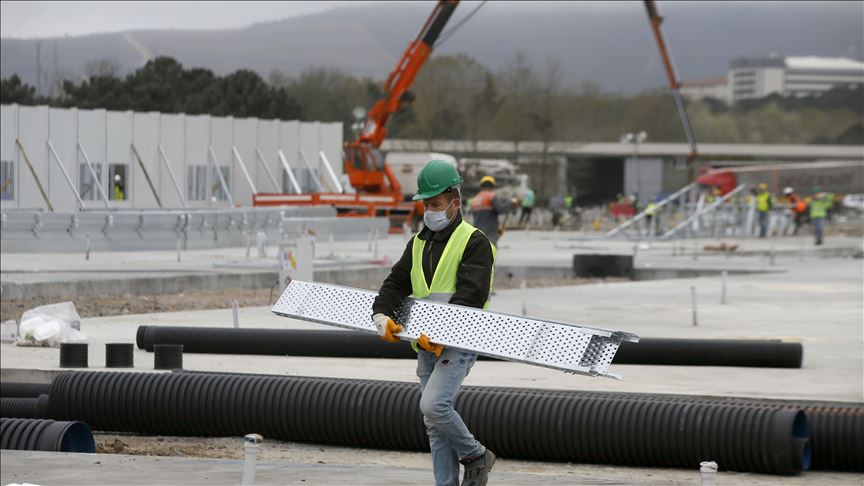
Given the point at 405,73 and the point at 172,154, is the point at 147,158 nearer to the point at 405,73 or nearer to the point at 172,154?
the point at 172,154

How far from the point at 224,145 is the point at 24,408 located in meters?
43.7

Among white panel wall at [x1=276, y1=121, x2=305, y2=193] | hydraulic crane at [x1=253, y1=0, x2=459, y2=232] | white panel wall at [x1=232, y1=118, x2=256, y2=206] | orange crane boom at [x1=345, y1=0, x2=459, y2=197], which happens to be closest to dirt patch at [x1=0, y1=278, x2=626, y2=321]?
hydraulic crane at [x1=253, y1=0, x2=459, y2=232]

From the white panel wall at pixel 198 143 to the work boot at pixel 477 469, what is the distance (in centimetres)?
4553

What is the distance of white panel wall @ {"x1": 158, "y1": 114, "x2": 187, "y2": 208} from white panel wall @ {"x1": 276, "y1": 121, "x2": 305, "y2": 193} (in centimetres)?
740

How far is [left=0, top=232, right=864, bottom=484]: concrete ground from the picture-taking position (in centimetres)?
839

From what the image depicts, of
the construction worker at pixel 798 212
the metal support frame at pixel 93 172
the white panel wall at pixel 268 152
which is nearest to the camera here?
the metal support frame at pixel 93 172

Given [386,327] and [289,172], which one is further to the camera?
[289,172]

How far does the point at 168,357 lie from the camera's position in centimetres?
1319

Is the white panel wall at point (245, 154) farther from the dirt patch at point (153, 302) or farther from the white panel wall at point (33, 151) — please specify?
the dirt patch at point (153, 302)

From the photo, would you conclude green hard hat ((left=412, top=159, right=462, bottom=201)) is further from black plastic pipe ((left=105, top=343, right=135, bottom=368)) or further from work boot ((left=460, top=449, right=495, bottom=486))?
black plastic pipe ((left=105, top=343, right=135, bottom=368))

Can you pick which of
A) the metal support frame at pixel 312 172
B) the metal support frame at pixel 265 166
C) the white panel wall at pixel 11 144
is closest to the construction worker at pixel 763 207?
the metal support frame at pixel 312 172

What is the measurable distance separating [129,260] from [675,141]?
3555 inches

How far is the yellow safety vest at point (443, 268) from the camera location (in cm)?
708

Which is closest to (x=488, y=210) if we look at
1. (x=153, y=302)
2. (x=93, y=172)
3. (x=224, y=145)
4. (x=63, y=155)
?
(x=153, y=302)
